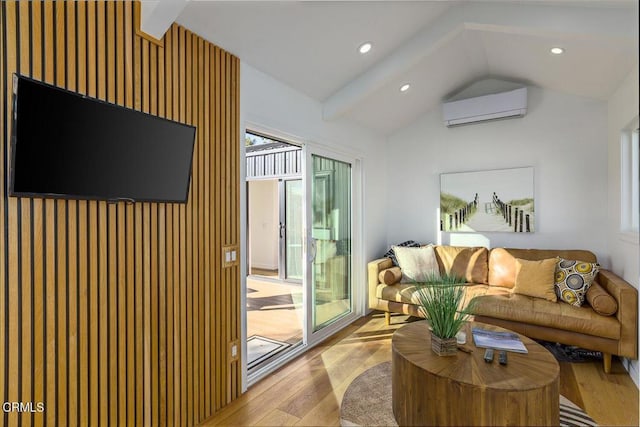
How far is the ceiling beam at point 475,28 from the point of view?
2.08 m

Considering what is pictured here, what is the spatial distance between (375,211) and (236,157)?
242cm

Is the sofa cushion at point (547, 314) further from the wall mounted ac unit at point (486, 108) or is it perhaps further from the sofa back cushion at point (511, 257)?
the wall mounted ac unit at point (486, 108)

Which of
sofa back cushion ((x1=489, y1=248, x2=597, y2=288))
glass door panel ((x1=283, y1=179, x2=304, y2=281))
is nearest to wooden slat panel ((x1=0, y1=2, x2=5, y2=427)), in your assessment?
sofa back cushion ((x1=489, y1=248, x2=597, y2=288))

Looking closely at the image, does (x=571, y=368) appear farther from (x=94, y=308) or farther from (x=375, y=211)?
(x=94, y=308)

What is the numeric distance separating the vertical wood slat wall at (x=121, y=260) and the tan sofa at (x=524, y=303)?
6.20 feet

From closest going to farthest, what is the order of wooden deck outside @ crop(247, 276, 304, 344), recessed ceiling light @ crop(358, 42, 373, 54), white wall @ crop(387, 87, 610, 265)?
recessed ceiling light @ crop(358, 42, 373, 54), white wall @ crop(387, 87, 610, 265), wooden deck outside @ crop(247, 276, 304, 344)

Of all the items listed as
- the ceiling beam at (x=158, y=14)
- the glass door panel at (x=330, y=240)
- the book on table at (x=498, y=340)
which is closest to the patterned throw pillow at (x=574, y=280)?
the book on table at (x=498, y=340)

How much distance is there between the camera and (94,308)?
1.67 meters

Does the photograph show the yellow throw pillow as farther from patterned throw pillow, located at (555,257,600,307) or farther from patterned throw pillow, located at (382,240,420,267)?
patterned throw pillow, located at (382,240,420,267)

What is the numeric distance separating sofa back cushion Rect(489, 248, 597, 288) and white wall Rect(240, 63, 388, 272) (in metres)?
1.42

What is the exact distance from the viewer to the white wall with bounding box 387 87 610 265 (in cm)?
353

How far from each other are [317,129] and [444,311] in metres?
2.25

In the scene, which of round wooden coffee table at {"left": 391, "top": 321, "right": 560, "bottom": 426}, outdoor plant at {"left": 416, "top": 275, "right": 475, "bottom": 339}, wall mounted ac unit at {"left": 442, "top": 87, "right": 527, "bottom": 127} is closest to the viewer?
round wooden coffee table at {"left": 391, "top": 321, "right": 560, "bottom": 426}

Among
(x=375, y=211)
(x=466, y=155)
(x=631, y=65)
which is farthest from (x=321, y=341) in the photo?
(x=631, y=65)
